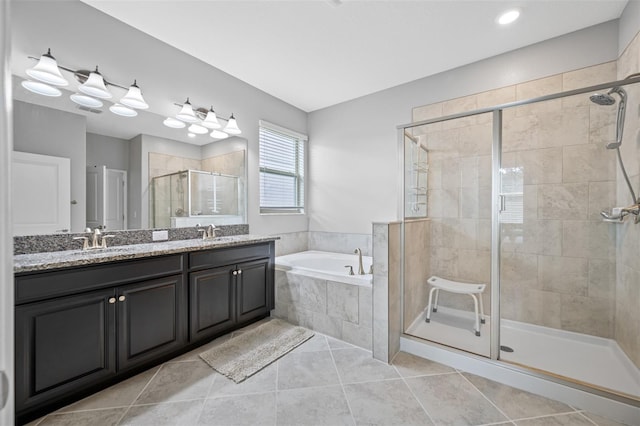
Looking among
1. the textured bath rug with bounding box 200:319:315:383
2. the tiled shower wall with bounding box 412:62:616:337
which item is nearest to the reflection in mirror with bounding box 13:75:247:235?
the textured bath rug with bounding box 200:319:315:383

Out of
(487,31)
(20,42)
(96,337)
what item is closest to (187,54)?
(20,42)

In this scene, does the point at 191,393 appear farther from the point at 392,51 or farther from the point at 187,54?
the point at 392,51

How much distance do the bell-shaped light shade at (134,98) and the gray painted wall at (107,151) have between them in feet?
1.02

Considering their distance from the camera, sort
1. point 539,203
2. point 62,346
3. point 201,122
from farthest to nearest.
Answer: point 201,122, point 539,203, point 62,346

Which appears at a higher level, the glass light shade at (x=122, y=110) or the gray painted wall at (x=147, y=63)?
the gray painted wall at (x=147, y=63)

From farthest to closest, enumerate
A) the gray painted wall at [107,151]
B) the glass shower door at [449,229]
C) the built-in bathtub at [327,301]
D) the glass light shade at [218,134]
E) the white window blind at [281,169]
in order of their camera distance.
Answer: the white window blind at [281,169], the glass light shade at [218,134], the glass shower door at [449,229], the built-in bathtub at [327,301], the gray painted wall at [107,151]

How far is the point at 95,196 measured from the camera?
2057 mm

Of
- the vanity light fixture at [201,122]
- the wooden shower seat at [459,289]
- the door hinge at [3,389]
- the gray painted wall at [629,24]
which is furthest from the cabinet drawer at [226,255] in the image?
the gray painted wall at [629,24]

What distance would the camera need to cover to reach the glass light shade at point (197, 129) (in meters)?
2.70

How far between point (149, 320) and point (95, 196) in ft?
3.48

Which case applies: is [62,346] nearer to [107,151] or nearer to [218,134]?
[107,151]

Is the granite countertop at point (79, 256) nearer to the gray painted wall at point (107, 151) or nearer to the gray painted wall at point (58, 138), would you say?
the gray painted wall at point (58, 138)

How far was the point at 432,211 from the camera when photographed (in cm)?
302

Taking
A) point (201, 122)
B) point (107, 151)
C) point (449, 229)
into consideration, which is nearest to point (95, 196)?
point (107, 151)
